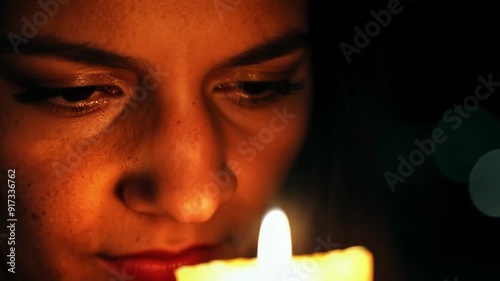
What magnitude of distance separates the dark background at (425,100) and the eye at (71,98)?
513mm

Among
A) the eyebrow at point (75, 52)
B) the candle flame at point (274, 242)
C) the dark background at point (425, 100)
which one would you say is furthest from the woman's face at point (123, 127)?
the dark background at point (425, 100)

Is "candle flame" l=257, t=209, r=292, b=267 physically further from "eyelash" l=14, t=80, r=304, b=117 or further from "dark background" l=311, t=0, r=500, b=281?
"dark background" l=311, t=0, r=500, b=281

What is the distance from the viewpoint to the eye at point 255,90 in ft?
3.82

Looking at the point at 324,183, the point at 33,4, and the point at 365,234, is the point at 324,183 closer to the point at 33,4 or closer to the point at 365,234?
the point at 365,234

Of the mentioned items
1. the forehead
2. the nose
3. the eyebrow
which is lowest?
the nose

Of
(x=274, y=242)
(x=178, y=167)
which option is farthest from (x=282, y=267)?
(x=178, y=167)

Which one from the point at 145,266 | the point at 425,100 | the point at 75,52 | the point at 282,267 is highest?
the point at 75,52

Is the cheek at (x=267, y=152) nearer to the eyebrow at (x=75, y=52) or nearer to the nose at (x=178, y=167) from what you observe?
the nose at (x=178, y=167)

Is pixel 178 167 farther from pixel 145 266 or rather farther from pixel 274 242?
pixel 274 242

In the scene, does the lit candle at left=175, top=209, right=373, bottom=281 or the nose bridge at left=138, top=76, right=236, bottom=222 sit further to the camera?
the nose bridge at left=138, top=76, right=236, bottom=222

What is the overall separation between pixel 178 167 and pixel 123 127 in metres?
0.13

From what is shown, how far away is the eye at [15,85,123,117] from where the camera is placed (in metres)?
1.04

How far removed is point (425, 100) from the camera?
69.1 inches

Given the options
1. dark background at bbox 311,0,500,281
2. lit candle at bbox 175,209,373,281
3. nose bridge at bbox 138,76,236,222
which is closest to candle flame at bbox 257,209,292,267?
lit candle at bbox 175,209,373,281
